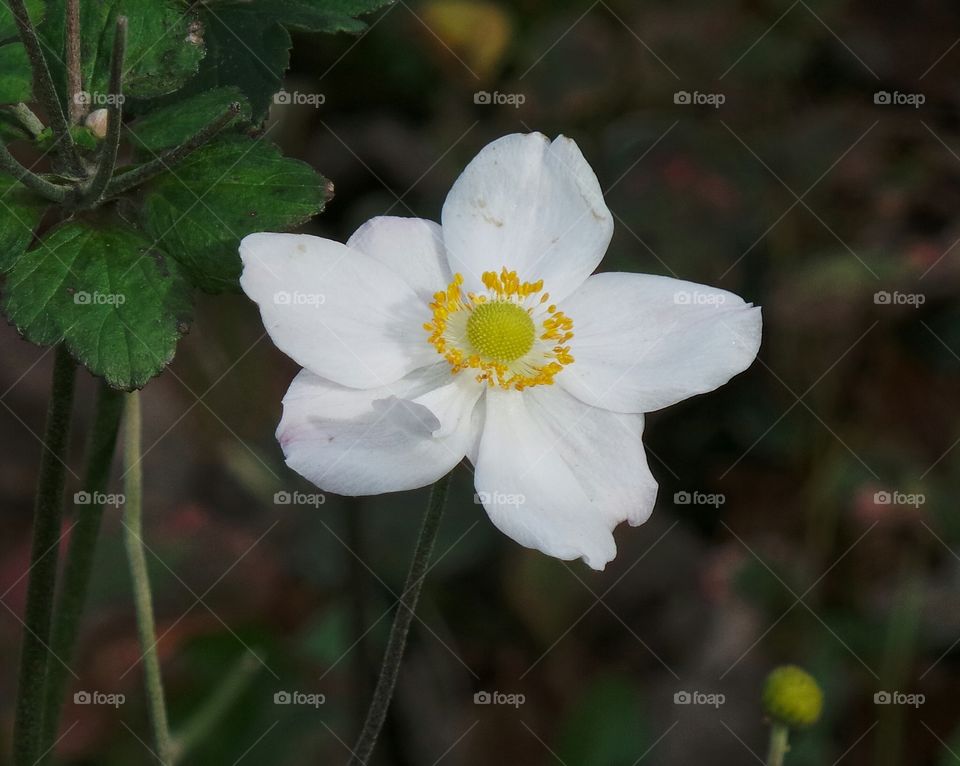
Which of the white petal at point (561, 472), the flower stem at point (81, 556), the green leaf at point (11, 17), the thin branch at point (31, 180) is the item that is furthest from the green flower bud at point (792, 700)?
the green leaf at point (11, 17)

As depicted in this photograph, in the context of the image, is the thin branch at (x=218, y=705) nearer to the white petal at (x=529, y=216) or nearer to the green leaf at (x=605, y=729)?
the green leaf at (x=605, y=729)

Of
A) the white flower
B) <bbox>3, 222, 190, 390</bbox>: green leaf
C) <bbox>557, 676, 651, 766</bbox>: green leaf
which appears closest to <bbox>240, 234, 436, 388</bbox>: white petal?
the white flower

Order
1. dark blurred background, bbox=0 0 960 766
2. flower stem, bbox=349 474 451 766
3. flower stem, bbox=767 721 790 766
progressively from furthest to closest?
1. dark blurred background, bbox=0 0 960 766
2. flower stem, bbox=767 721 790 766
3. flower stem, bbox=349 474 451 766

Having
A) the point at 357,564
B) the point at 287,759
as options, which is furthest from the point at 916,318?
the point at 287,759

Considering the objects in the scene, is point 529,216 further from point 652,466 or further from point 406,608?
point 652,466

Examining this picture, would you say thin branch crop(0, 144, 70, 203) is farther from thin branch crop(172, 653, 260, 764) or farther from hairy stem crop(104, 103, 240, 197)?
thin branch crop(172, 653, 260, 764)
